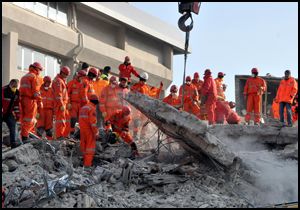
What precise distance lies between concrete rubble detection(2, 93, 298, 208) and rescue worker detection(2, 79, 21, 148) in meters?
0.47

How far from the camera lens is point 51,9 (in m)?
21.9

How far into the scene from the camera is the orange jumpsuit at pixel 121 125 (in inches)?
428

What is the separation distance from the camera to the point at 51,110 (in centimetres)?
1134

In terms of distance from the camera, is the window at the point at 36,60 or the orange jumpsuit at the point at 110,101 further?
the window at the point at 36,60

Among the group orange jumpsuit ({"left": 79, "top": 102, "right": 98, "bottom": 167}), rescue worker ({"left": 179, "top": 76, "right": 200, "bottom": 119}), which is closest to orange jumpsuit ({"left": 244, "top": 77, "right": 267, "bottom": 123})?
rescue worker ({"left": 179, "top": 76, "right": 200, "bottom": 119})

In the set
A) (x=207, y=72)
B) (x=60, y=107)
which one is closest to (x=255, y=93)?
(x=207, y=72)

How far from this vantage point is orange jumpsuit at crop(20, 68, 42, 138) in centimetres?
1029

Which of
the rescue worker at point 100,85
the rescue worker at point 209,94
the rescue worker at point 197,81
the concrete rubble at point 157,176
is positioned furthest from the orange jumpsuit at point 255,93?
the rescue worker at point 100,85

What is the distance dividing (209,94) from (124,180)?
19.3 ft

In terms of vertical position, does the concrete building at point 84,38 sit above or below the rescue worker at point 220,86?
above

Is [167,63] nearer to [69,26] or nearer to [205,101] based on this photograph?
[69,26]

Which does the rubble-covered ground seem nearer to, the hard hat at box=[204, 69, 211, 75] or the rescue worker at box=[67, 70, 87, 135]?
the rescue worker at box=[67, 70, 87, 135]

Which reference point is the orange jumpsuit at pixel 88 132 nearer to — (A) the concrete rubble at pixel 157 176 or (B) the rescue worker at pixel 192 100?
(A) the concrete rubble at pixel 157 176

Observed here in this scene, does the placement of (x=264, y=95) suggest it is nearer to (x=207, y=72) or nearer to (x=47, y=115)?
(x=207, y=72)
